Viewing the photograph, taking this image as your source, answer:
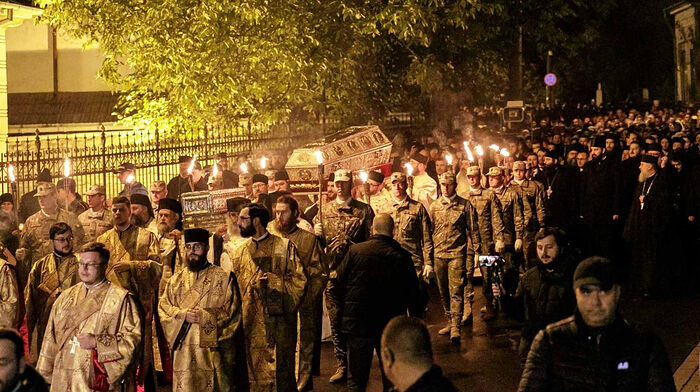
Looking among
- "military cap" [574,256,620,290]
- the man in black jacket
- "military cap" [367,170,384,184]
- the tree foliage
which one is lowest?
the man in black jacket

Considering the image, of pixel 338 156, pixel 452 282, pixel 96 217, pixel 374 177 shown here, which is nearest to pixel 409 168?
pixel 338 156

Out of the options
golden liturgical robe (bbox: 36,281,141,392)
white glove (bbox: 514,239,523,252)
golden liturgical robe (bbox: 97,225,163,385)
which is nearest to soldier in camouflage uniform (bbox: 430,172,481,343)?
white glove (bbox: 514,239,523,252)

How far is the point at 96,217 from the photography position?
44.9 feet

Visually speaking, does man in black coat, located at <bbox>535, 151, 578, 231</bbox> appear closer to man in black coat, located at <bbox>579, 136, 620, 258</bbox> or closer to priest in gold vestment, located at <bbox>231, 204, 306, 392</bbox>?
man in black coat, located at <bbox>579, 136, 620, 258</bbox>

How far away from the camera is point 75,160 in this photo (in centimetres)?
2120

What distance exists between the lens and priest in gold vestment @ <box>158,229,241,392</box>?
1024 cm

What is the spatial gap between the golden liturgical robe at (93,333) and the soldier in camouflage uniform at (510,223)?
25.2ft

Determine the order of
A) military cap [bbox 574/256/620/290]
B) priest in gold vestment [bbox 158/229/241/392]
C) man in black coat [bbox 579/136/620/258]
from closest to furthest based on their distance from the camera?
military cap [bbox 574/256/620/290], priest in gold vestment [bbox 158/229/241/392], man in black coat [bbox 579/136/620/258]

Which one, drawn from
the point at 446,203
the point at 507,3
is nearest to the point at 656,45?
the point at 507,3

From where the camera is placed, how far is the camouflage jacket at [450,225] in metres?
14.9

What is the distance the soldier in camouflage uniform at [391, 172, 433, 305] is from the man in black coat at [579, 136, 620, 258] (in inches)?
237

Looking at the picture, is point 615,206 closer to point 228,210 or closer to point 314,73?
point 314,73

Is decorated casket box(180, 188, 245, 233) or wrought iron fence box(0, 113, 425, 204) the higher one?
wrought iron fence box(0, 113, 425, 204)

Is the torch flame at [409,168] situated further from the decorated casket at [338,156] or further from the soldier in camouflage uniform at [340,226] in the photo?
the soldier in camouflage uniform at [340,226]
